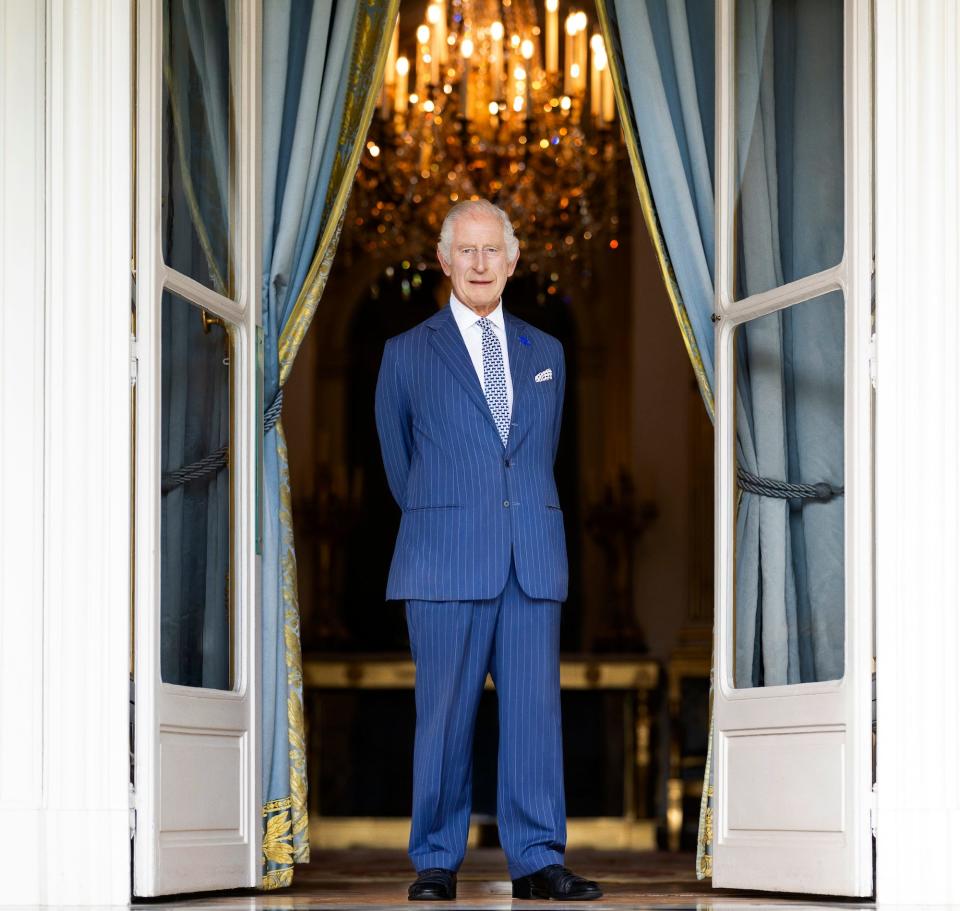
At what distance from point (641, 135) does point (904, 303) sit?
110 centimetres

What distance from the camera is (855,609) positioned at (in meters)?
3.94

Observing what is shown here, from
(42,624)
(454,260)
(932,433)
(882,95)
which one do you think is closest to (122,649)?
(42,624)

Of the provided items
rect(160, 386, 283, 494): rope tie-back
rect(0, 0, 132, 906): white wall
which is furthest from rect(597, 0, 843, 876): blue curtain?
rect(0, 0, 132, 906): white wall

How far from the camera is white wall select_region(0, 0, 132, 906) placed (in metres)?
3.89

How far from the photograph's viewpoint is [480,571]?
163 inches

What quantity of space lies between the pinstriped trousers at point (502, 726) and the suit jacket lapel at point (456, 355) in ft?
1.36

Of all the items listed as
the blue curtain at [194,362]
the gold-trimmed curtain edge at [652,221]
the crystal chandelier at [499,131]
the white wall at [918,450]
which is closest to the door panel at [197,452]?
the blue curtain at [194,362]

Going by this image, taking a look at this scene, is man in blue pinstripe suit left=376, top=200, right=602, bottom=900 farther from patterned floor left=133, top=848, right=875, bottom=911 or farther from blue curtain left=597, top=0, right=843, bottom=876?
blue curtain left=597, top=0, right=843, bottom=876

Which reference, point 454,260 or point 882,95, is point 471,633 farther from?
point 882,95

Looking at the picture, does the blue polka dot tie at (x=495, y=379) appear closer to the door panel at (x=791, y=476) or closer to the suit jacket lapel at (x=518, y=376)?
the suit jacket lapel at (x=518, y=376)

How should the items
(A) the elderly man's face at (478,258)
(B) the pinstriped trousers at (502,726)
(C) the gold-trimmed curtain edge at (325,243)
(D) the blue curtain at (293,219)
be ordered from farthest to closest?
(C) the gold-trimmed curtain edge at (325,243), (D) the blue curtain at (293,219), (A) the elderly man's face at (478,258), (B) the pinstriped trousers at (502,726)

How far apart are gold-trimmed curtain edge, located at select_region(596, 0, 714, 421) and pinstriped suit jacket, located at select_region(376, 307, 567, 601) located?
470 millimetres

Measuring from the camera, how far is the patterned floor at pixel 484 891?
12.7 ft

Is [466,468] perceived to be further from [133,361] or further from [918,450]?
[918,450]
